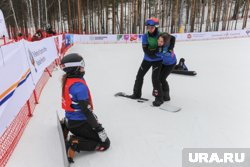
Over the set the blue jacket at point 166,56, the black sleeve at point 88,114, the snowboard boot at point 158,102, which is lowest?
the snowboard boot at point 158,102

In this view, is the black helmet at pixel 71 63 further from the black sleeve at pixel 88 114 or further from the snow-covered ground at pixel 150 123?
the snow-covered ground at pixel 150 123

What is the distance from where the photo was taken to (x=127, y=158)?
127 inches

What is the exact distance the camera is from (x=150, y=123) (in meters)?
4.29

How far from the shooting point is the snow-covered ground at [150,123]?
327 centimetres

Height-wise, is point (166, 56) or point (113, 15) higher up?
point (113, 15)

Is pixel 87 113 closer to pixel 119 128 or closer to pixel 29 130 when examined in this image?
pixel 119 128

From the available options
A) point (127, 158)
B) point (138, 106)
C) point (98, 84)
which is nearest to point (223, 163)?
point (127, 158)

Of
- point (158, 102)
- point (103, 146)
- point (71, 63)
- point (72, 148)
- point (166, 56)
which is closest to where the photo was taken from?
point (71, 63)

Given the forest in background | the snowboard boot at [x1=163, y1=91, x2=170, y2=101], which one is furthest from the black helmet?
the forest in background

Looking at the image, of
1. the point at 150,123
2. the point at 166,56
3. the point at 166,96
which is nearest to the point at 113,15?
the point at 166,96

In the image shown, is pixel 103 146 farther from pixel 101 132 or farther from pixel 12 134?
pixel 12 134

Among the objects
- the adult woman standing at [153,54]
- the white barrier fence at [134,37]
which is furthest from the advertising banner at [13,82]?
the white barrier fence at [134,37]

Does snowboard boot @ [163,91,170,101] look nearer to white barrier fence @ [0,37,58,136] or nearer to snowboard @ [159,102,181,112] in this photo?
snowboard @ [159,102,181,112]


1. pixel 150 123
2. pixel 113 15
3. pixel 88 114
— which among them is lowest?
pixel 150 123
